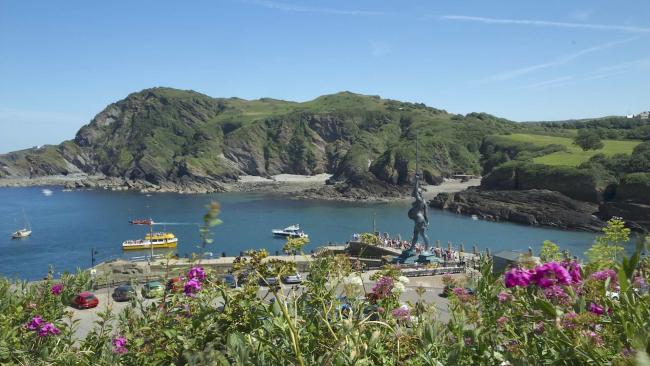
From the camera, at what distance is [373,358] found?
10.5 ft

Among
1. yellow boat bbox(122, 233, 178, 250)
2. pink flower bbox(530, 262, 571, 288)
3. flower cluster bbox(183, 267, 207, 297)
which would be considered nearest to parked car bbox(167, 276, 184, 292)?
flower cluster bbox(183, 267, 207, 297)

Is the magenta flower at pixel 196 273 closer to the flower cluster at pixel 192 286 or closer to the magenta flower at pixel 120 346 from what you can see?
the flower cluster at pixel 192 286

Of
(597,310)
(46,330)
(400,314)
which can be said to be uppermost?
(597,310)

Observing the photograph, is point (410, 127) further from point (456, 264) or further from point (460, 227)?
point (456, 264)

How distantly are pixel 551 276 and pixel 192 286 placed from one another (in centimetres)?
252

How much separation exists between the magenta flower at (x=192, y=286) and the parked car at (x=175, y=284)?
0.75 feet

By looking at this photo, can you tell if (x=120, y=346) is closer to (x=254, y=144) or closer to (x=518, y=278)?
(x=518, y=278)

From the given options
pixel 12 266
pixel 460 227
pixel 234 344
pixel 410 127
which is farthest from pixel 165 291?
pixel 410 127

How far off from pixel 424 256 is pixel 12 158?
584ft

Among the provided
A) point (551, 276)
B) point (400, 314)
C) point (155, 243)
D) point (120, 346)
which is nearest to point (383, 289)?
point (400, 314)

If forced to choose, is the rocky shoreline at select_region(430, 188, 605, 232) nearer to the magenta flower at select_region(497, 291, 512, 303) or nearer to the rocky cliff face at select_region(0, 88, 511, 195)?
the rocky cliff face at select_region(0, 88, 511, 195)

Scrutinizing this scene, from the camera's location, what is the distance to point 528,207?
225 feet

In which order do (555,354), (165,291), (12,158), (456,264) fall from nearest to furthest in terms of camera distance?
1. (555,354)
2. (165,291)
3. (456,264)
4. (12,158)

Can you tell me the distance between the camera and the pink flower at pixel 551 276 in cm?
286
